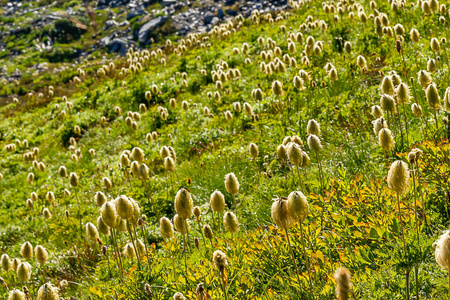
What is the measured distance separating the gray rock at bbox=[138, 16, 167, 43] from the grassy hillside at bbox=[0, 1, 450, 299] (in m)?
24.8

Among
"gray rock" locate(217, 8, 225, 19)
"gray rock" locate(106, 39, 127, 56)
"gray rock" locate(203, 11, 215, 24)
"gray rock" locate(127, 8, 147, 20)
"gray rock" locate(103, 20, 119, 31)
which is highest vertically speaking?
"gray rock" locate(217, 8, 225, 19)

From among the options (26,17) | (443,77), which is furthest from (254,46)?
(26,17)

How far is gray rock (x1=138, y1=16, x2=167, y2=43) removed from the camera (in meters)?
36.2

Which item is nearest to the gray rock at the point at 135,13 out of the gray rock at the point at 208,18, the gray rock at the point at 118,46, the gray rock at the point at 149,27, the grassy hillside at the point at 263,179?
the gray rock at the point at 149,27

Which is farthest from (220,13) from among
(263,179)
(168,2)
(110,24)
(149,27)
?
(263,179)

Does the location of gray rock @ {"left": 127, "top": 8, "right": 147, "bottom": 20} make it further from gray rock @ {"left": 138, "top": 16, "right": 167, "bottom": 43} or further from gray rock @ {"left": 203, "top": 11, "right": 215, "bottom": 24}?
gray rock @ {"left": 203, "top": 11, "right": 215, "bottom": 24}

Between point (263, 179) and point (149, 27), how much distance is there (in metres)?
35.8

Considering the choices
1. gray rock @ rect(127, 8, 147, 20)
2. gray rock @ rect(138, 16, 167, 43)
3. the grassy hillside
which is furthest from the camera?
gray rock @ rect(127, 8, 147, 20)

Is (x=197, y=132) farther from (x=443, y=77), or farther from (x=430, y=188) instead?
(x=430, y=188)

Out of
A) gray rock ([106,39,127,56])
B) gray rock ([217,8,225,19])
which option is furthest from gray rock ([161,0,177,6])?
gray rock ([217,8,225,19])

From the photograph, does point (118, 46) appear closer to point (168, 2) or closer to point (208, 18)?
point (208, 18)

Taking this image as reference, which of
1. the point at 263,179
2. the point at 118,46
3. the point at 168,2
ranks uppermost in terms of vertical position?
the point at 263,179

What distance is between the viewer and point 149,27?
3747 centimetres

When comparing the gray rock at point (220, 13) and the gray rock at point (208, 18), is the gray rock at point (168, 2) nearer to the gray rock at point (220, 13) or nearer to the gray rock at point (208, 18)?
the gray rock at point (208, 18)
